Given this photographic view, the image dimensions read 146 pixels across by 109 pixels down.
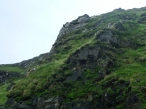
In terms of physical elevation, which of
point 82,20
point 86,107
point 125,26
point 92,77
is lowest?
point 86,107

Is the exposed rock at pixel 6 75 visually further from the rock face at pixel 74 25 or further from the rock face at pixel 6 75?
the rock face at pixel 74 25

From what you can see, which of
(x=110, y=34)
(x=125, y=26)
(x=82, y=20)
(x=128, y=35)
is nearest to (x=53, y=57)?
(x=110, y=34)

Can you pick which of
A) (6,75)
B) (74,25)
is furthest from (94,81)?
(6,75)

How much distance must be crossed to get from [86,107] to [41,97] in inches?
338

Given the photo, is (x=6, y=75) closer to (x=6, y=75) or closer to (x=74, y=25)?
(x=6, y=75)

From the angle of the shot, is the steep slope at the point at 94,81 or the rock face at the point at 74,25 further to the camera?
the rock face at the point at 74,25

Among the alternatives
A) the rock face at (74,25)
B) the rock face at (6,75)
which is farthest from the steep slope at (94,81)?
the rock face at (6,75)

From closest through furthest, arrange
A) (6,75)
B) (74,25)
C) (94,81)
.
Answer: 1. (94,81)
2. (74,25)
3. (6,75)

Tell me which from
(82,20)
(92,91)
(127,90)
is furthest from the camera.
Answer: (82,20)

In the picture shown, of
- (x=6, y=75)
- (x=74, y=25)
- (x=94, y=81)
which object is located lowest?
(x=94, y=81)

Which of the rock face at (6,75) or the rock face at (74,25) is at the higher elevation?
the rock face at (74,25)

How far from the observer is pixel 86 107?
38.0 metres

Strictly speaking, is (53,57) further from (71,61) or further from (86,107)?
(86,107)

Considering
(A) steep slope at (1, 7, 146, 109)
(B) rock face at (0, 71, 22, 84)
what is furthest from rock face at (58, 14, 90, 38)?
(A) steep slope at (1, 7, 146, 109)
